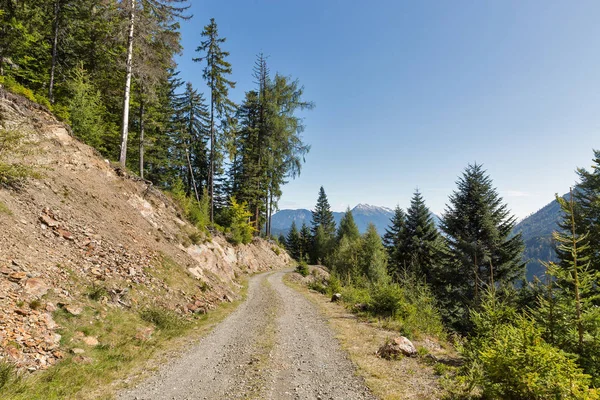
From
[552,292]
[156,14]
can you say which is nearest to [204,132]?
[156,14]

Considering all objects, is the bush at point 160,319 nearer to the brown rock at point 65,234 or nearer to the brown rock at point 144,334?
the brown rock at point 144,334

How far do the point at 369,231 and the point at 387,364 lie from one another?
81.4 ft

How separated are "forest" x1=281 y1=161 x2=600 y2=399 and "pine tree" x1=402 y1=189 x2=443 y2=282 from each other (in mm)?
110

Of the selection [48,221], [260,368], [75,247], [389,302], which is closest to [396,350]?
[260,368]

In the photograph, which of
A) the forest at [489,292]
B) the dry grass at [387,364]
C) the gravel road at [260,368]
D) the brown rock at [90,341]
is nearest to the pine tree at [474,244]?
the forest at [489,292]

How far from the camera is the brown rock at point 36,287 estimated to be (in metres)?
6.66

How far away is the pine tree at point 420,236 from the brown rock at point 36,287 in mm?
27933

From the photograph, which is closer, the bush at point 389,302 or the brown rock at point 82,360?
the brown rock at point 82,360

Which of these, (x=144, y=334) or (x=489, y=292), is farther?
(x=144, y=334)

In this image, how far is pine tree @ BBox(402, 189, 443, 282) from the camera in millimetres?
28141

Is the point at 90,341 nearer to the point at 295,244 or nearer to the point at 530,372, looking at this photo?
the point at 530,372

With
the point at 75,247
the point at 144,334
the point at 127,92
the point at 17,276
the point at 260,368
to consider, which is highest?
the point at 127,92

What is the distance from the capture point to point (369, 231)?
30.8 meters

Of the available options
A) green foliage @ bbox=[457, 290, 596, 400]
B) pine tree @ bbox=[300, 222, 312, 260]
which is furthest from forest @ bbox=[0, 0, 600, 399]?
pine tree @ bbox=[300, 222, 312, 260]
